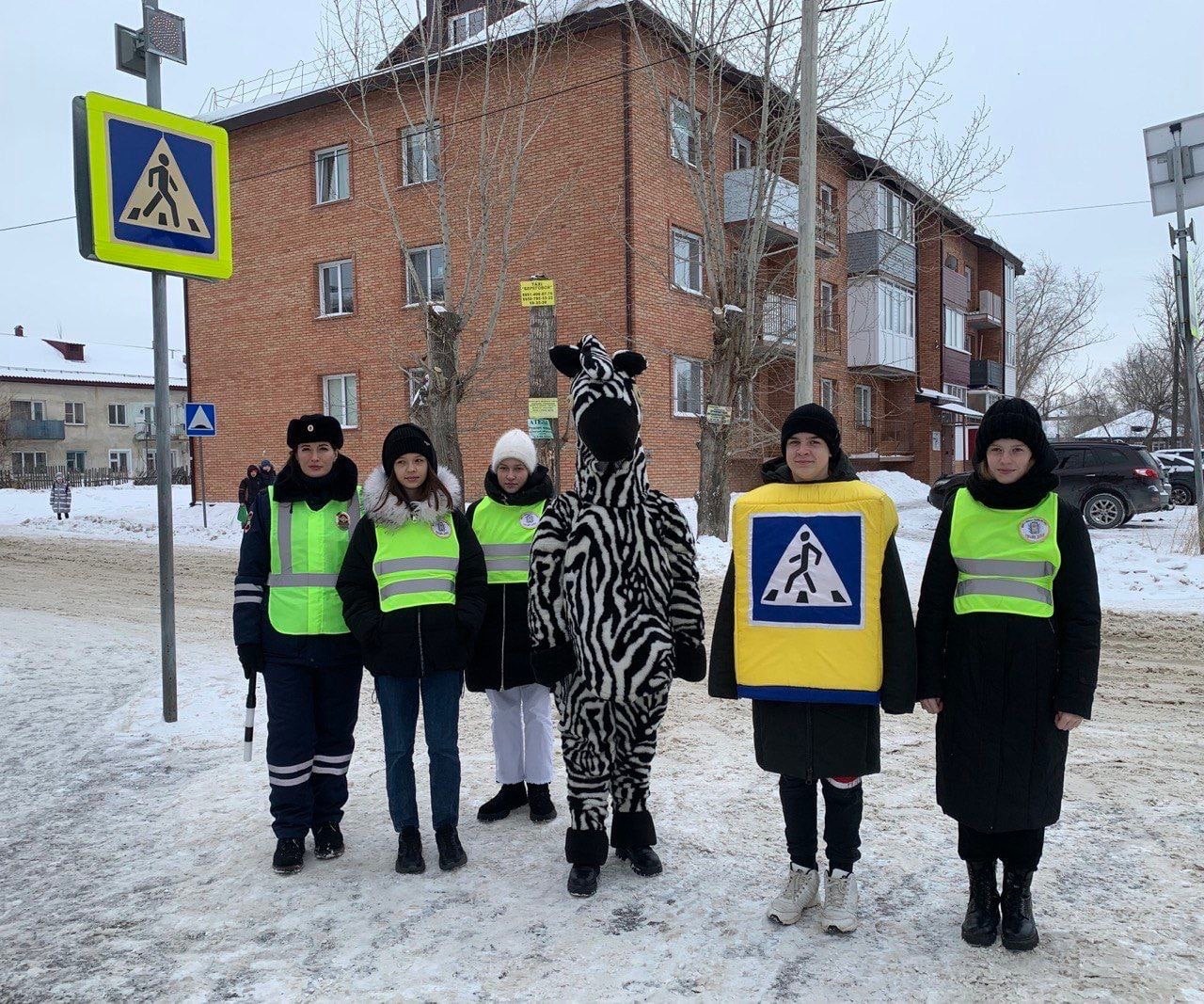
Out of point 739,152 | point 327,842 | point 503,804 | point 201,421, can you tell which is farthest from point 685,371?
point 327,842

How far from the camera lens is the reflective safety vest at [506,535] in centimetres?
429

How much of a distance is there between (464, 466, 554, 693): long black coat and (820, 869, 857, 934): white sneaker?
158cm

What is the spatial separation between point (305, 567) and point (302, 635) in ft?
0.93

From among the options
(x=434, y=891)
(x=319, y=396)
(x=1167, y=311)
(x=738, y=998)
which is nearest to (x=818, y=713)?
(x=738, y=998)

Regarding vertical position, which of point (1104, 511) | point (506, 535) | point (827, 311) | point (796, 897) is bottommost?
point (796, 897)

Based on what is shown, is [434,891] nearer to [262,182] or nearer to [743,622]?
[743,622]

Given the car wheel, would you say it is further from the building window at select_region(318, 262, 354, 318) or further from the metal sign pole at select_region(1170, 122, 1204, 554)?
the building window at select_region(318, 262, 354, 318)

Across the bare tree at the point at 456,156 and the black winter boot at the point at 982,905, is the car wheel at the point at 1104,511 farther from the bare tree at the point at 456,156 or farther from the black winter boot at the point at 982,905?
the black winter boot at the point at 982,905

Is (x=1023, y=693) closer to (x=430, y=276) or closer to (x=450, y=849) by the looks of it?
(x=450, y=849)

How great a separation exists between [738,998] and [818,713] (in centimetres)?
94

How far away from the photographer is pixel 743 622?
11.2 ft

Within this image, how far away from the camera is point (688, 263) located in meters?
19.8

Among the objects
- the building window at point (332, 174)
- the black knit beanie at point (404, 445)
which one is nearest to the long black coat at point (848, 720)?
the black knit beanie at point (404, 445)

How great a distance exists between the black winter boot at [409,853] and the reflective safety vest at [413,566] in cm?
95
